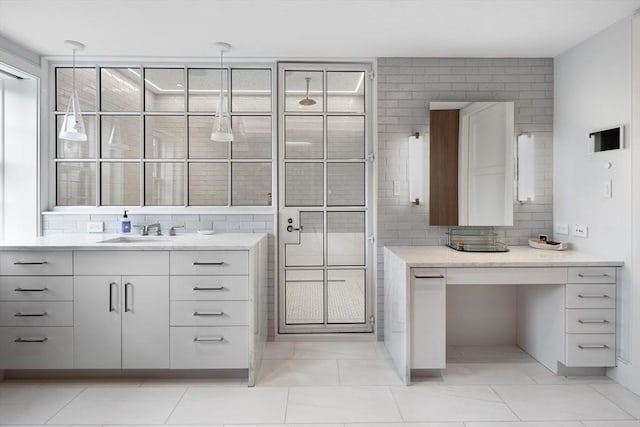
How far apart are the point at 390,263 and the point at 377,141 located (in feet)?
3.60

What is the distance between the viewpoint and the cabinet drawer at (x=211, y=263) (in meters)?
2.77

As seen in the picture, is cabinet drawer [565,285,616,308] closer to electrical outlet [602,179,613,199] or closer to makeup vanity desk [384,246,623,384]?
makeup vanity desk [384,246,623,384]

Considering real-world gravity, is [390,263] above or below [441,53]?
below

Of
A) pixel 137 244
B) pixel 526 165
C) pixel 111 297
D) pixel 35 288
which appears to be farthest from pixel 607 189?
pixel 35 288

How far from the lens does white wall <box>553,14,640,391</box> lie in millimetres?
2703

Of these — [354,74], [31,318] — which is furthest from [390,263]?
[31,318]

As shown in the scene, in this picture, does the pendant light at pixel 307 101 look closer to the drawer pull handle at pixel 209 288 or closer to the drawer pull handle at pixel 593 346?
the drawer pull handle at pixel 209 288

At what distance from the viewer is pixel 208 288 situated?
9.09 feet

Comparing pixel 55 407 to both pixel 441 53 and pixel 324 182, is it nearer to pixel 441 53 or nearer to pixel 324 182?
pixel 324 182

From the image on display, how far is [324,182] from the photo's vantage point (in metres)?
3.65

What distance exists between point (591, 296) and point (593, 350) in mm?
382

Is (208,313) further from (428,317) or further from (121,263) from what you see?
(428,317)

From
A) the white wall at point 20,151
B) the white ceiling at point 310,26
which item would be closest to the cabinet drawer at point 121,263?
the white wall at point 20,151

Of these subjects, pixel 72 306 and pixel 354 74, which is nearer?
pixel 72 306
